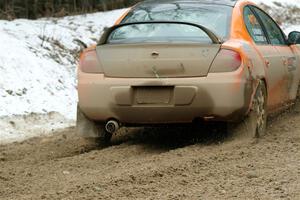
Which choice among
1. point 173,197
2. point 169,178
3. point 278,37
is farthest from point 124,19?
point 173,197

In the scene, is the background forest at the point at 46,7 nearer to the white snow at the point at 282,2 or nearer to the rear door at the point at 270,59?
the white snow at the point at 282,2

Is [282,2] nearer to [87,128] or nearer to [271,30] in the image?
[271,30]

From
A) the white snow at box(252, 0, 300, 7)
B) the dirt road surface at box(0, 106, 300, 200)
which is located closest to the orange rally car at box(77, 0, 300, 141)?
the dirt road surface at box(0, 106, 300, 200)

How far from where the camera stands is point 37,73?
10.2m

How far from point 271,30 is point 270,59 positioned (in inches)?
33.9

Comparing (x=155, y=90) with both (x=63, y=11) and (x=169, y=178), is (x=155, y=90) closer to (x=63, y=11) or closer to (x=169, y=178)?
(x=169, y=178)

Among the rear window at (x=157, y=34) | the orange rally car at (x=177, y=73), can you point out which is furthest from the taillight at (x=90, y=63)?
the rear window at (x=157, y=34)

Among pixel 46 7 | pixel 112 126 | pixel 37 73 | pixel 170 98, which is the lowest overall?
pixel 46 7


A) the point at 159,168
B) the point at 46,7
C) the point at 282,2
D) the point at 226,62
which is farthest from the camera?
the point at 282,2

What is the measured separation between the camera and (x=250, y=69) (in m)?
6.43

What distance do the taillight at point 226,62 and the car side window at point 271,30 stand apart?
66.0 inches

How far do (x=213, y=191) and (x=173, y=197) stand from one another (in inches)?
13.2

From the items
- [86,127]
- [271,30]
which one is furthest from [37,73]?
[271,30]

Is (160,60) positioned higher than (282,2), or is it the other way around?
(160,60)
